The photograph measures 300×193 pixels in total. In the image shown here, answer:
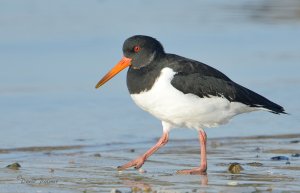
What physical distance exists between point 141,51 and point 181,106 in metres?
0.69

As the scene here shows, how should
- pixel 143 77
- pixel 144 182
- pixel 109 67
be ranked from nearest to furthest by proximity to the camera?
pixel 144 182 < pixel 143 77 < pixel 109 67

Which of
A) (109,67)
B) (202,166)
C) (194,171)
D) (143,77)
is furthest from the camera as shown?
(109,67)

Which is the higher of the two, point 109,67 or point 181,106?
point 109,67

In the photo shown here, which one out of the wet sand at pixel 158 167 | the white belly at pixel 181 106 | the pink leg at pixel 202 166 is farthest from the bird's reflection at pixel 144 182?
the white belly at pixel 181 106

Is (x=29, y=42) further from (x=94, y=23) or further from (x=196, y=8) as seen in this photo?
(x=196, y=8)

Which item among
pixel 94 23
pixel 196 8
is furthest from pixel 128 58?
pixel 196 8

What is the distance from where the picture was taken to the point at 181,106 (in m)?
7.34

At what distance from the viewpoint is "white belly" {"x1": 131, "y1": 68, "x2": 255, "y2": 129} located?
7293mm

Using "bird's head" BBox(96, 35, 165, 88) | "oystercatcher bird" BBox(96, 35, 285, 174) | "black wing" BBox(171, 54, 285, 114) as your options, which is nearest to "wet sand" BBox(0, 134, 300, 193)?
"oystercatcher bird" BBox(96, 35, 285, 174)

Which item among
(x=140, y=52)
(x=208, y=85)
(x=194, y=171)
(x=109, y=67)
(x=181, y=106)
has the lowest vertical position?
(x=194, y=171)

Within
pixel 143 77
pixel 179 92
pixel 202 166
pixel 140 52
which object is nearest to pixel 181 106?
pixel 179 92

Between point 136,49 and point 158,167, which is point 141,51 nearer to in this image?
point 136,49

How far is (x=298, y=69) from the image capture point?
38.7 feet

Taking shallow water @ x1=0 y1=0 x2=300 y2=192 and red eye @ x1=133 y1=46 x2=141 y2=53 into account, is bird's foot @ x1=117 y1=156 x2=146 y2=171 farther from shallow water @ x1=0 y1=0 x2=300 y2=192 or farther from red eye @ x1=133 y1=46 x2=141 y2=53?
red eye @ x1=133 y1=46 x2=141 y2=53
